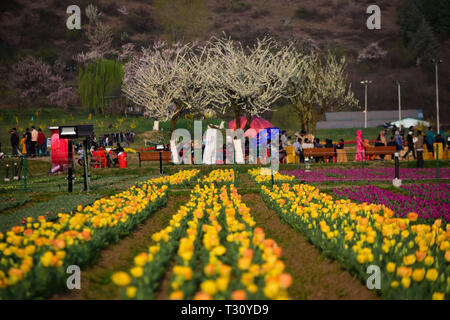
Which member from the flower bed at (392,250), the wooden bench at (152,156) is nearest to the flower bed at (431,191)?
the flower bed at (392,250)

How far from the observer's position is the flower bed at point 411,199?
32.4ft

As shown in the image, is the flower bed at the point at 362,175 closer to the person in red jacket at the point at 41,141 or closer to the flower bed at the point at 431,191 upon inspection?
the flower bed at the point at 431,191

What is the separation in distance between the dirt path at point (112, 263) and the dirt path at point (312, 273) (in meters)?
2.35

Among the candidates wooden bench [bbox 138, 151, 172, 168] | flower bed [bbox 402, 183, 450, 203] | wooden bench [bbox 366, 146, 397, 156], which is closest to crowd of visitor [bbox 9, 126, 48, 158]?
wooden bench [bbox 138, 151, 172, 168]

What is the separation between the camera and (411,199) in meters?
11.6

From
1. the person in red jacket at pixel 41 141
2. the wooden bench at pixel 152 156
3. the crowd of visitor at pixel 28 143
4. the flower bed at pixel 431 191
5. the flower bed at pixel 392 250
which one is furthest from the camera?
the person in red jacket at pixel 41 141

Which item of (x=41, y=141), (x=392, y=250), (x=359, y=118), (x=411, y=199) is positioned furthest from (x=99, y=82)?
(x=392, y=250)

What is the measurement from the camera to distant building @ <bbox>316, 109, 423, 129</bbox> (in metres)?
81.0

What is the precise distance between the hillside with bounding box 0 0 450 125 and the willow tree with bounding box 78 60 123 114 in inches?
930

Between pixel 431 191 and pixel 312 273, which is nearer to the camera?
pixel 312 273

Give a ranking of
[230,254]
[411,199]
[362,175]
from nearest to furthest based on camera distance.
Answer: [230,254], [411,199], [362,175]

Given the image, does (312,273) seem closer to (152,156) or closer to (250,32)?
(152,156)

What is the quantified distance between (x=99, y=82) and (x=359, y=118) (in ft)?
149
